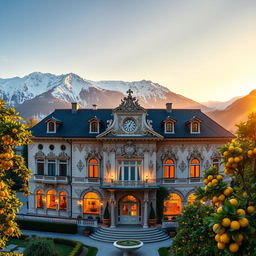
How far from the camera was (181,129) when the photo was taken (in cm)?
3164

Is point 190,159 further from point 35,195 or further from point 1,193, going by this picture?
point 1,193

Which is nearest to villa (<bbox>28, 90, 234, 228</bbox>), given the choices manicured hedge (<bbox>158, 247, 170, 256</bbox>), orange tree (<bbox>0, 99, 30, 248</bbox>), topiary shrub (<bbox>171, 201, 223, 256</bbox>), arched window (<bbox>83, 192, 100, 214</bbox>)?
arched window (<bbox>83, 192, 100, 214</bbox>)

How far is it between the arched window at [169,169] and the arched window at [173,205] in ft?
8.36

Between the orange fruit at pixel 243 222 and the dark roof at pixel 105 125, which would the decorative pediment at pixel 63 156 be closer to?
the dark roof at pixel 105 125

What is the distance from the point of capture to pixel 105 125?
32.2 metres

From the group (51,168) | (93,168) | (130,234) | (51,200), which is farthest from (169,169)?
(51,200)

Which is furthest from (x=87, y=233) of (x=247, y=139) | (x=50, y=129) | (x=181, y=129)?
(x=247, y=139)

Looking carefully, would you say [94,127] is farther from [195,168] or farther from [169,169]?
[195,168]

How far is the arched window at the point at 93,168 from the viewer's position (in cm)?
3131

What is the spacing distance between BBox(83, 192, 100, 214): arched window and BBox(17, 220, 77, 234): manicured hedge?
3378 mm

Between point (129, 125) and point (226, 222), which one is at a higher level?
point (129, 125)

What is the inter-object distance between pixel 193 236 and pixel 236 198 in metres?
10.0

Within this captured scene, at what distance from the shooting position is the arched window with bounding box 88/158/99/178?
1233 inches

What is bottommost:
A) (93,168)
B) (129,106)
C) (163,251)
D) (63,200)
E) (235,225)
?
(163,251)
